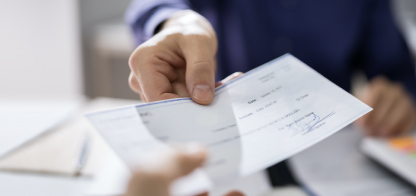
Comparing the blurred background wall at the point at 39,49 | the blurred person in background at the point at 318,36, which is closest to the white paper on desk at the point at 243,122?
the blurred person in background at the point at 318,36

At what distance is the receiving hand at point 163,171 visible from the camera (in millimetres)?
173

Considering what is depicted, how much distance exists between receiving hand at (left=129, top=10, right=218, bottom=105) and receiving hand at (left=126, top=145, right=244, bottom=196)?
108 millimetres

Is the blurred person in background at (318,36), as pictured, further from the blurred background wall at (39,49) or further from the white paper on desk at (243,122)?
the blurred background wall at (39,49)

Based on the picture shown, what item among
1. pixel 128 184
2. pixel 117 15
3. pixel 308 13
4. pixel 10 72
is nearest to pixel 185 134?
pixel 128 184

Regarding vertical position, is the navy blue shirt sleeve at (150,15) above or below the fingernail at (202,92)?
below

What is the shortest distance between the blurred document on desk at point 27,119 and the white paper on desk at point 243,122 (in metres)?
0.39

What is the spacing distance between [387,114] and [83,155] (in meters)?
0.61

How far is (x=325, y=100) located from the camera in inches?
11.6

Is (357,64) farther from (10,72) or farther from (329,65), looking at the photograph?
(10,72)

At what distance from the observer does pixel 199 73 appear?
1.03 ft

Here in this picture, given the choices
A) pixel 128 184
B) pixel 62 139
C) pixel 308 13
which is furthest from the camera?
pixel 308 13

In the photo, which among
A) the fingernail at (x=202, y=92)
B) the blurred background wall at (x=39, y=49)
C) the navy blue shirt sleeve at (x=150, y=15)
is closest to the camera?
the fingernail at (x=202, y=92)

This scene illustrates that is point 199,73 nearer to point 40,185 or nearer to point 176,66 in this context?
point 176,66

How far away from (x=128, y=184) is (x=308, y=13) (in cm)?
80
